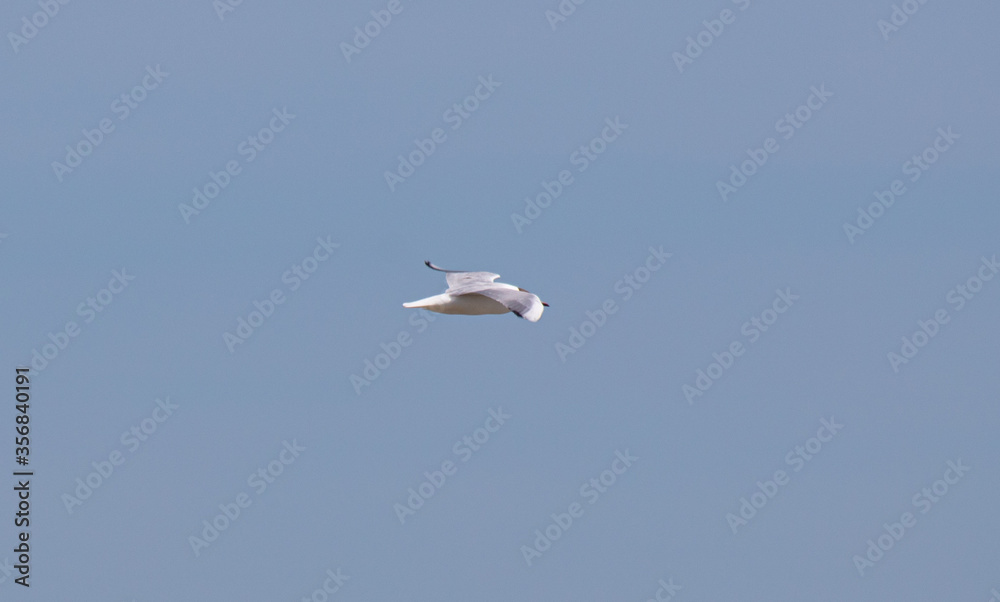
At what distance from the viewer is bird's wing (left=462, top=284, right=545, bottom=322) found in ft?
83.7

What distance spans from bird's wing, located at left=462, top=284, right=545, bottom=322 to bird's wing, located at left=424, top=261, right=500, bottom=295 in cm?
108

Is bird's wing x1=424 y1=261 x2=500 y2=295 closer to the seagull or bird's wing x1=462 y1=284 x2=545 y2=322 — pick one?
the seagull

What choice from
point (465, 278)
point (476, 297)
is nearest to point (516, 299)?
point (476, 297)

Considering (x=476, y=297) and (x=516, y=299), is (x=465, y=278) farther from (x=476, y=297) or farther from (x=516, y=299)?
(x=516, y=299)

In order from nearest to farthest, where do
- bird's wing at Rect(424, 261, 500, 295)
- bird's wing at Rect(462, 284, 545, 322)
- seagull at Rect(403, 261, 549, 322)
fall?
1. bird's wing at Rect(462, 284, 545, 322)
2. seagull at Rect(403, 261, 549, 322)
3. bird's wing at Rect(424, 261, 500, 295)

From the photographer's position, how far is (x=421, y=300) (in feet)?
101

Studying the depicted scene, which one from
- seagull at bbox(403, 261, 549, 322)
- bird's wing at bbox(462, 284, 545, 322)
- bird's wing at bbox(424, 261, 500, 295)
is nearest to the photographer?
bird's wing at bbox(462, 284, 545, 322)

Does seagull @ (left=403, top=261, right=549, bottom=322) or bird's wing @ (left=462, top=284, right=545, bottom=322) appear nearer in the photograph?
bird's wing @ (left=462, top=284, right=545, bottom=322)

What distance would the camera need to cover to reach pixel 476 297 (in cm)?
3000

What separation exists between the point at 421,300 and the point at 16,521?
1125 centimetres

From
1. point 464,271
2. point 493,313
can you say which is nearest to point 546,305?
point 493,313

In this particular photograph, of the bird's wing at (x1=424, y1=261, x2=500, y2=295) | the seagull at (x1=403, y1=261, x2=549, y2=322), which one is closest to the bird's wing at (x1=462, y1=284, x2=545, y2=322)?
the seagull at (x1=403, y1=261, x2=549, y2=322)

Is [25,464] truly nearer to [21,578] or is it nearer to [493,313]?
[21,578]

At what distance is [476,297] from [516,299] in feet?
9.60
